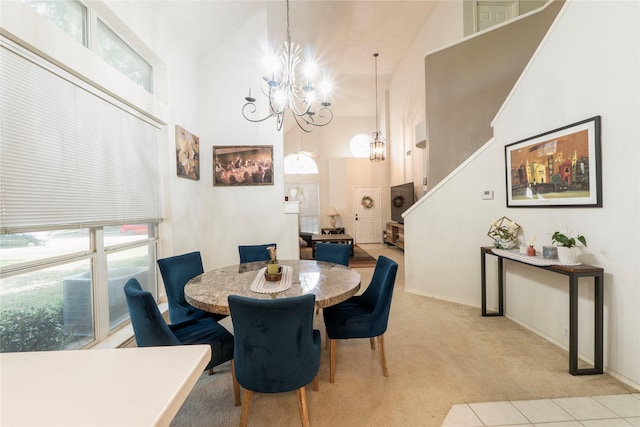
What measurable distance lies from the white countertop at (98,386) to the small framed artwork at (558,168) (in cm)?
277

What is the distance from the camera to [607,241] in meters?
1.95

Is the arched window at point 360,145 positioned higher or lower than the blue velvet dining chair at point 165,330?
higher

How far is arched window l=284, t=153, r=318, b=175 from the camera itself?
9461 mm

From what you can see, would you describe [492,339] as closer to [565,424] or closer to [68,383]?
[565,424]

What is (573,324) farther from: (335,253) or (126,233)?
(126,233)

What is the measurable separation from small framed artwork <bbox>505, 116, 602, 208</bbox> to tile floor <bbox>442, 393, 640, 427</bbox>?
4.32 ft

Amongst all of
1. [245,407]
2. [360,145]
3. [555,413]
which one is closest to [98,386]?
[245,407]

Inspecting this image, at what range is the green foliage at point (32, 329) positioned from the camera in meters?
1.68

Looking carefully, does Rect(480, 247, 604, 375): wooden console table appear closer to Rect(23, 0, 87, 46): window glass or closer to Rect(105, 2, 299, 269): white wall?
Rect(105, 2, 299, 269): white wall

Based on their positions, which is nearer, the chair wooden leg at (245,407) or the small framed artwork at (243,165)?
the chair wooden leg at (245,407)

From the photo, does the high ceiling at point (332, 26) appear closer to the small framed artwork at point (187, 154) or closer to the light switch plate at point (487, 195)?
the small framed artwork at point (187, 154)

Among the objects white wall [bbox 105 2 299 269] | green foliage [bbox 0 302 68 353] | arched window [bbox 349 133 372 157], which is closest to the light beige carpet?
green foliage [bbox 0 302 68 353]

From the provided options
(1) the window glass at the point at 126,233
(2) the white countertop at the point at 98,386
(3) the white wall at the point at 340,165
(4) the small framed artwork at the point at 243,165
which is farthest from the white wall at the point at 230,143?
(3) the white wall at the point at 340,165

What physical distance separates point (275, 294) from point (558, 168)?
2583mm
